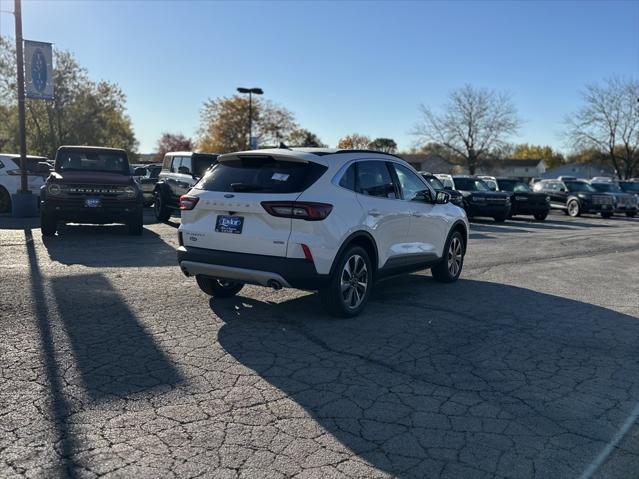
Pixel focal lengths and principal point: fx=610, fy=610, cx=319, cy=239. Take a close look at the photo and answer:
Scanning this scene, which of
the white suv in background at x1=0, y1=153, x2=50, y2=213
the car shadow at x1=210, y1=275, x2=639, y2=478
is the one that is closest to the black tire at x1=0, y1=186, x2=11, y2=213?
the white suv in background at x1=0, y1=153, x2=50, y2=213

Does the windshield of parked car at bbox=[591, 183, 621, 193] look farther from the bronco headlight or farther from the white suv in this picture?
the white suv

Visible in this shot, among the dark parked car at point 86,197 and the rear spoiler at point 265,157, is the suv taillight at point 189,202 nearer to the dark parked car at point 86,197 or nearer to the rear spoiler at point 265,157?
the rear spoiler at point 265,157

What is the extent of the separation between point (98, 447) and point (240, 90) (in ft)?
120

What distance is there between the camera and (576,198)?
28.2 m

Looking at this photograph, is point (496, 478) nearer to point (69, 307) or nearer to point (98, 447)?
point (98, 447)

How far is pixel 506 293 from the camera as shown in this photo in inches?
315

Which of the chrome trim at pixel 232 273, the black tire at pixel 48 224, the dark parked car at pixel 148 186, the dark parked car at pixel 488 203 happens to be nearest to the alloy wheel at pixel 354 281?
the chrome trim at pixel 232 273

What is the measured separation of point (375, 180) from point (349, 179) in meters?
0.57

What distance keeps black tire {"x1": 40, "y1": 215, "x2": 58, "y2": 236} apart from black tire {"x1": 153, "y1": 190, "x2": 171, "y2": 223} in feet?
14.2

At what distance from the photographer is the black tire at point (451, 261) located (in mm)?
8445

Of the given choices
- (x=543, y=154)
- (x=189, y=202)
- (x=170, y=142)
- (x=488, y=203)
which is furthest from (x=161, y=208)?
(x=543, y=154)

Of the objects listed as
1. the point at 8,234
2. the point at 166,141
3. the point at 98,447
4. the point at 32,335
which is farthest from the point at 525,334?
the point at 166,141

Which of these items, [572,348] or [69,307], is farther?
[69,307]

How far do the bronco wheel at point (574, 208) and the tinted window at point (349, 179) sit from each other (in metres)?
24.6
